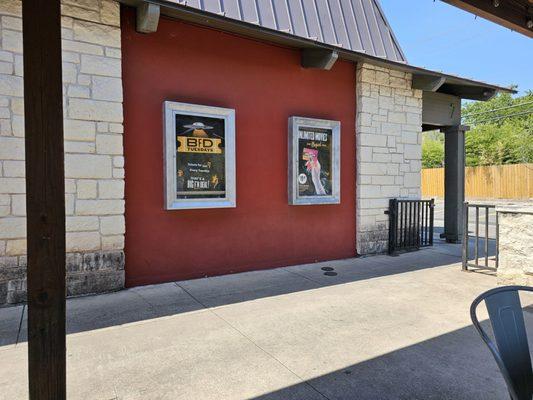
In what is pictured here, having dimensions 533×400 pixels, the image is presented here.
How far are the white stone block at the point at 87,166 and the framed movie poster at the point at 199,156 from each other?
0.79 meters

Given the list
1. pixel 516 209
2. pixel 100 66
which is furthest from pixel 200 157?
pixel 516 209

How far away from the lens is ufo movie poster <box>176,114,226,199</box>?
5.43m

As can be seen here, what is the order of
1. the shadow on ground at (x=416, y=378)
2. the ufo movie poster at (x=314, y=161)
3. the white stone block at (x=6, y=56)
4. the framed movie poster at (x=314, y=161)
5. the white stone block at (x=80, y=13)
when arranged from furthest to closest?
the ufo movie poster at (x=314, y=161) → the framed movie poster at (x=314, y=161) → the white stone block at (x=80, y=13) → the white stone block at (x=6, y=56) → the shadow on ground at (x=416, y=378)

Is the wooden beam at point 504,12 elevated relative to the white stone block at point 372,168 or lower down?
elevated

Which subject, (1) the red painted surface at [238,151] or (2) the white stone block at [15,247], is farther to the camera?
(1) the red painted surface at [238,151]

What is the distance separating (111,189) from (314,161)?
135 inches

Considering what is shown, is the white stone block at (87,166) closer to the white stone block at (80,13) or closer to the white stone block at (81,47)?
the white stone block at (81,47)

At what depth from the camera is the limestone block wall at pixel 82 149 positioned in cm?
438

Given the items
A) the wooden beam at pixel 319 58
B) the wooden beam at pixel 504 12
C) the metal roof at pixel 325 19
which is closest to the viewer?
the wooden beam at pixel 504 12

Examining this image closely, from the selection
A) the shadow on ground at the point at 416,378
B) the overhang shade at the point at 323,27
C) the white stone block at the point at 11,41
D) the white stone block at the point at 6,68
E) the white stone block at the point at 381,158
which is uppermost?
the overhang shade at the point at 323,27

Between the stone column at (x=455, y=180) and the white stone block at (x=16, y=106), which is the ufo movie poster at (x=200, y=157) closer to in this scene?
the white stone block at (x=16, y=106)

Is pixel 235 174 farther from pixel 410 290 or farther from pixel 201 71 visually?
pixel 410 290

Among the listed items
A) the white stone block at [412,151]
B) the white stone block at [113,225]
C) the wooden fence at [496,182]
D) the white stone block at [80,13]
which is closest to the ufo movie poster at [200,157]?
the white stone block at [113,225]

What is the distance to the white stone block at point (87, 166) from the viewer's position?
185 inches
